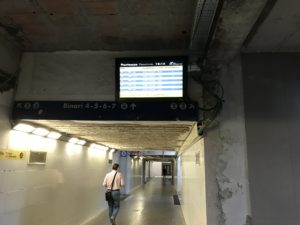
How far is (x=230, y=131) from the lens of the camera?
10.0 feet

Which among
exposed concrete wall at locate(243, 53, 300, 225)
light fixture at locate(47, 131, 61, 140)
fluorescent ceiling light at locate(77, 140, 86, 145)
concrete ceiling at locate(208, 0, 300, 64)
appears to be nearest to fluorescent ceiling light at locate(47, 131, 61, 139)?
light fixture at locate(47, 131, 61, 140)

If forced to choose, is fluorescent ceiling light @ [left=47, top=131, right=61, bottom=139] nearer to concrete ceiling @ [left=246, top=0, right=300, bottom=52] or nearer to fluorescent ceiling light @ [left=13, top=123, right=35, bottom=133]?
fluorescent ceiling light @ [left=13, top=123, right=35, bottom=133]

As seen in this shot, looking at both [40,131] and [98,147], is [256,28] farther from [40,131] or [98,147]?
[98,147]

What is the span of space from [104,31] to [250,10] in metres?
1.55

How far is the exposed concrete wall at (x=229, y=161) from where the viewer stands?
2.89 metres

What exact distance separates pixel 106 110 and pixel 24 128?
4.31 feet

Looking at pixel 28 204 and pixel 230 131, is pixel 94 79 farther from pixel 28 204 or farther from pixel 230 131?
pixel 28 204

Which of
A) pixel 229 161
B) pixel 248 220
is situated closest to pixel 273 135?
pixel 229 161

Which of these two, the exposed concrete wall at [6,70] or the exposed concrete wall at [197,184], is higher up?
the exposed concrete wall at [6,70]

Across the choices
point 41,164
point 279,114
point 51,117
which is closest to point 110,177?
point 41,164

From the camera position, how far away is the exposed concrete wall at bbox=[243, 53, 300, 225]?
2830 mm

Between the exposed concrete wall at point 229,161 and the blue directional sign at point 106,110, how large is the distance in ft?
1.20

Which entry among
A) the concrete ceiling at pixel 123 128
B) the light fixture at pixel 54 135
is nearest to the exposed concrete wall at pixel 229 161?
the concrete ceiling at pixel 123 128

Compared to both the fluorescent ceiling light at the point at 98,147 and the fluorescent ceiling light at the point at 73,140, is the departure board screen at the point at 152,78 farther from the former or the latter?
the fluorescent ceiling light at the point at 98,147
